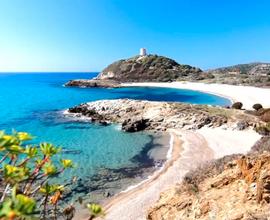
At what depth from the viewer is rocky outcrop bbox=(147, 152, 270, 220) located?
9.73 metres

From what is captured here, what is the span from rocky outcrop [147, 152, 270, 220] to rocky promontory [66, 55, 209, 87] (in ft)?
374

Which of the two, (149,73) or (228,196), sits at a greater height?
(228,196)

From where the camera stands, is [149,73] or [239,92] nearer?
[239,92]

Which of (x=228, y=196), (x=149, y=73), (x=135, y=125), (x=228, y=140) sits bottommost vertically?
(x=135, y=125)

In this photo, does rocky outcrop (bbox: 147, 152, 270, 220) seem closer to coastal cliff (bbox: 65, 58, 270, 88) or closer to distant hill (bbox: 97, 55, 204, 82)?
coastal cliff (bbox: 65, 58, 270, 88)

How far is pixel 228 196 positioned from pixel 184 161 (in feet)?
51.7

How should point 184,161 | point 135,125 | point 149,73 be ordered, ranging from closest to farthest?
point 184,161
point 135,125
point 149,73

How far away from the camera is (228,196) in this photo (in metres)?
10.9

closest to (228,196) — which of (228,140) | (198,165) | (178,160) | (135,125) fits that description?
(198,165)

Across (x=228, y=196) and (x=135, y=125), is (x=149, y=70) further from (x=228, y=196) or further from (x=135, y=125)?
(x=228, y=196)

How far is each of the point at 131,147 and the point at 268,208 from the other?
2317 centimetres

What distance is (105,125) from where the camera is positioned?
145ft

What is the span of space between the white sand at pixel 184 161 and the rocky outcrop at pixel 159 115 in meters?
2.57

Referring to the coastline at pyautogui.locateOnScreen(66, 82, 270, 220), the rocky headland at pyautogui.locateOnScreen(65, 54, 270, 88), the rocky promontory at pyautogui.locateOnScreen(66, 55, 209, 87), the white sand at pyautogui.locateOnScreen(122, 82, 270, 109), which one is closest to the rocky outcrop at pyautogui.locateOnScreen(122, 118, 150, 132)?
the coastline at pyautogui.locateOnScreen(66, 82, 270, 220)
